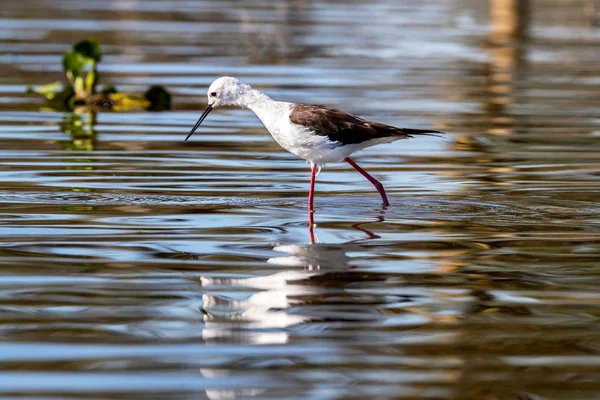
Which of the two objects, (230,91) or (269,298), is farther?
(230,91)

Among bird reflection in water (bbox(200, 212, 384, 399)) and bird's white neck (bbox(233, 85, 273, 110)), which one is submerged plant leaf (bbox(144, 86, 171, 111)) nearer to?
bird's white neck (bbox(233, 85, 273, 110))

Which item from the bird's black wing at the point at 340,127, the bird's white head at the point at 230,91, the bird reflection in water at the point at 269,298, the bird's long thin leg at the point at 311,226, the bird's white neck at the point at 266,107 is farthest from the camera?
the bird's white head at the point at 230,91

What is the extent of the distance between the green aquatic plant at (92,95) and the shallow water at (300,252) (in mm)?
429

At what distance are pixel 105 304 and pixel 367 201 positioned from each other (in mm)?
4181

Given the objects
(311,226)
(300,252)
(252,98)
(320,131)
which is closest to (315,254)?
Result: (300,252)

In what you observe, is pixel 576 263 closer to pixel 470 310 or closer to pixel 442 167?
pixel 470 310

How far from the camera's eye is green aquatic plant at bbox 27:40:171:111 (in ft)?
57.3

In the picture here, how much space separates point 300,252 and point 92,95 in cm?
978

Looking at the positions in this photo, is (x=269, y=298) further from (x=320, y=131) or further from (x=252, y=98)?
(x=252, y=98)

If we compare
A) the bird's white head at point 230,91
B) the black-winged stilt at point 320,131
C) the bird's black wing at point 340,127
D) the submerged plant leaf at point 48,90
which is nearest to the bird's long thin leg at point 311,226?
the black-winged stilt at point 320,131

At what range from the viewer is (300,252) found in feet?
28.6

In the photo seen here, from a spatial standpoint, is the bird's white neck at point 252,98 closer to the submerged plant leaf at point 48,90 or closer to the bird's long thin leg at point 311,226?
the bird's long thin leg at point 311,226

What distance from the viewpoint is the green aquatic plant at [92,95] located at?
1747 cm

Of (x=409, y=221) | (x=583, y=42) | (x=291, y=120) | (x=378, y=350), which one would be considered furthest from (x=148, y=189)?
(x=583, y=42)
